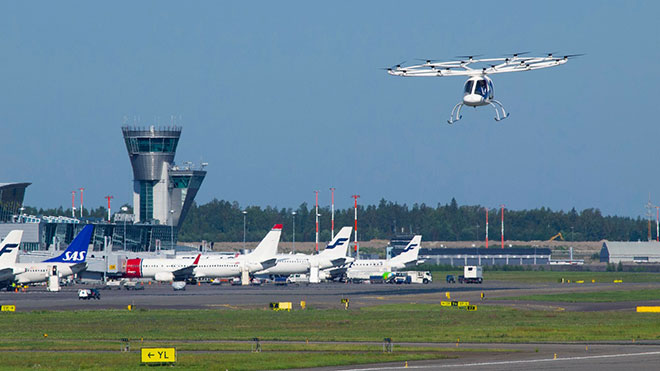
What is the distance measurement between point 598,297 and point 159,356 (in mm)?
63011

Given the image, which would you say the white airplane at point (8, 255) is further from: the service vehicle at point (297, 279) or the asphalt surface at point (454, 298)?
the service vehicle at point (297, 279)

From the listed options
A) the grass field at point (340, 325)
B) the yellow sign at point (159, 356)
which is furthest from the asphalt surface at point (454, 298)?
the yellow sign at point (159, 356)

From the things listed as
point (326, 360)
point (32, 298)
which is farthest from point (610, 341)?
point (32, 298)

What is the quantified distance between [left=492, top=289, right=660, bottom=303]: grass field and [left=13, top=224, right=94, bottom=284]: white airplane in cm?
4872

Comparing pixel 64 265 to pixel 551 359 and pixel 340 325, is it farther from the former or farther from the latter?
pixel 551 359

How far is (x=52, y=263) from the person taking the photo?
368ft

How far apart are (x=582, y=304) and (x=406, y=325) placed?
27952mm

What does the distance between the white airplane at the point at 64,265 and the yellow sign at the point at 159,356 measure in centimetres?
7173

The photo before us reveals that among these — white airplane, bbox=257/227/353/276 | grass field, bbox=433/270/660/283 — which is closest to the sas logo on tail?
white airplane, bbox=257/227/353/276

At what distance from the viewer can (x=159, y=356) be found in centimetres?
4144

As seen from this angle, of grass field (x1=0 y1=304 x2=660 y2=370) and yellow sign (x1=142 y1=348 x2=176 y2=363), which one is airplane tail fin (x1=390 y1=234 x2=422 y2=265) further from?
yellow sign (x1=142 y1=348 x2=176 y2=363)

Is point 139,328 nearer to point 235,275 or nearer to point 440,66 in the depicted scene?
point 440,66

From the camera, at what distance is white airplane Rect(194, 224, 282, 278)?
12925 centimetres

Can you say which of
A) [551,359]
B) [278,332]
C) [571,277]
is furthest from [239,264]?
[551,359]
